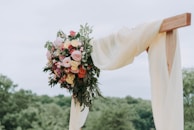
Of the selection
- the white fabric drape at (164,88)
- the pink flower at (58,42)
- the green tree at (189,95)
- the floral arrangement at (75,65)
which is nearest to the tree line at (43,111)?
the green tree at (189,95)

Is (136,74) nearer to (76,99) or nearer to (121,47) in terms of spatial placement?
(76,99)

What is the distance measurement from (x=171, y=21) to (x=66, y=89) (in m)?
1.33

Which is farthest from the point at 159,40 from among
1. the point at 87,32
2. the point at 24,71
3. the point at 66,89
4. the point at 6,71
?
the point at 6,71

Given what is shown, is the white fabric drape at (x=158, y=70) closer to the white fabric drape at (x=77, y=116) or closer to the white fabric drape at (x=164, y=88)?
the white fabric drape at (x=164, y=88)

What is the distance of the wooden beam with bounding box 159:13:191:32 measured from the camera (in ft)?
7.47

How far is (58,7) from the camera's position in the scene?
791cm

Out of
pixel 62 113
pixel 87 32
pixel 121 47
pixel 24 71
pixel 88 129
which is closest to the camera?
pixel 121 47

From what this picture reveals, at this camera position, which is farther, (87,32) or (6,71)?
(6,71)

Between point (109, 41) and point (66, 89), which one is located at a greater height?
point (109, 41)

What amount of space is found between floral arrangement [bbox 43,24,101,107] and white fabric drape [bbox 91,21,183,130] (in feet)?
1.68

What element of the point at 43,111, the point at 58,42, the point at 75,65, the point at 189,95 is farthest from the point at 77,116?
the point at 43,111

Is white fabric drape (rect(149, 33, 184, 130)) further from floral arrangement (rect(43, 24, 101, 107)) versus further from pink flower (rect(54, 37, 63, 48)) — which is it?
pink flower (rect(54, 37, 63, 48))

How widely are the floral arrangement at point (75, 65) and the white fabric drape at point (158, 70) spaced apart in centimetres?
51

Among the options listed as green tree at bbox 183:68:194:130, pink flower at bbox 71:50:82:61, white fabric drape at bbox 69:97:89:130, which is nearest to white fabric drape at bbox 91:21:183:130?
pink flower at bbox 71:50:82:61
